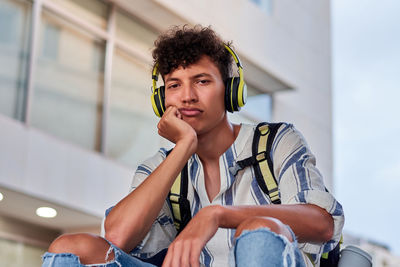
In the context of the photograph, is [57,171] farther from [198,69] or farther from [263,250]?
[263,250]

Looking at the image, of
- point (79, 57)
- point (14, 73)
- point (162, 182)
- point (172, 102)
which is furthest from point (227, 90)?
point (79, 57)

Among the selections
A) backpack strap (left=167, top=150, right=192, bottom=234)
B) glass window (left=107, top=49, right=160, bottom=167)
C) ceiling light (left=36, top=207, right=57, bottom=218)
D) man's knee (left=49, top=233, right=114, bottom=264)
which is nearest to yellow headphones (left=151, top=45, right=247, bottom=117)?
backpack strap (left=167, top=150, right=192, bottom=234)

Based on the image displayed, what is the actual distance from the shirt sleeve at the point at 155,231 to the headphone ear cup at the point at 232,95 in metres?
0.38

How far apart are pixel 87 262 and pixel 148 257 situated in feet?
1.82

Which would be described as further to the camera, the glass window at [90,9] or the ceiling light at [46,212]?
the glass window at [90,9]

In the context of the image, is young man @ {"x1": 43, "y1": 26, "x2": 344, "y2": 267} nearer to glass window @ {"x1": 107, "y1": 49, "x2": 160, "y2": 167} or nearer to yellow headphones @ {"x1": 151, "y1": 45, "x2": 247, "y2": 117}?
yellow headphones @ {"x1": 151, "y1": 45, "x2": 247, "y2": 117}

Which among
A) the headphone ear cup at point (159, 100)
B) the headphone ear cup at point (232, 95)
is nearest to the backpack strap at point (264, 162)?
the headphone ear cup at point (232, 95)

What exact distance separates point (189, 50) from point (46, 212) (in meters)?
7.28

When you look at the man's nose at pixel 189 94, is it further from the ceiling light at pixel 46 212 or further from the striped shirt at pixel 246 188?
the ceiling light at pixel 46 212

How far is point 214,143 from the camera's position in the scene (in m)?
3.14

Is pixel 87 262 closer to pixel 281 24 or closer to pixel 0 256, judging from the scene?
pixel 0 256

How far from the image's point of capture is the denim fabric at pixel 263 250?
1990mm

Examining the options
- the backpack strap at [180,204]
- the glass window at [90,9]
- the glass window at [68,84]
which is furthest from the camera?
the glass window at [90,9]

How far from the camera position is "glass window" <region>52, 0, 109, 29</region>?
9.95 metres
